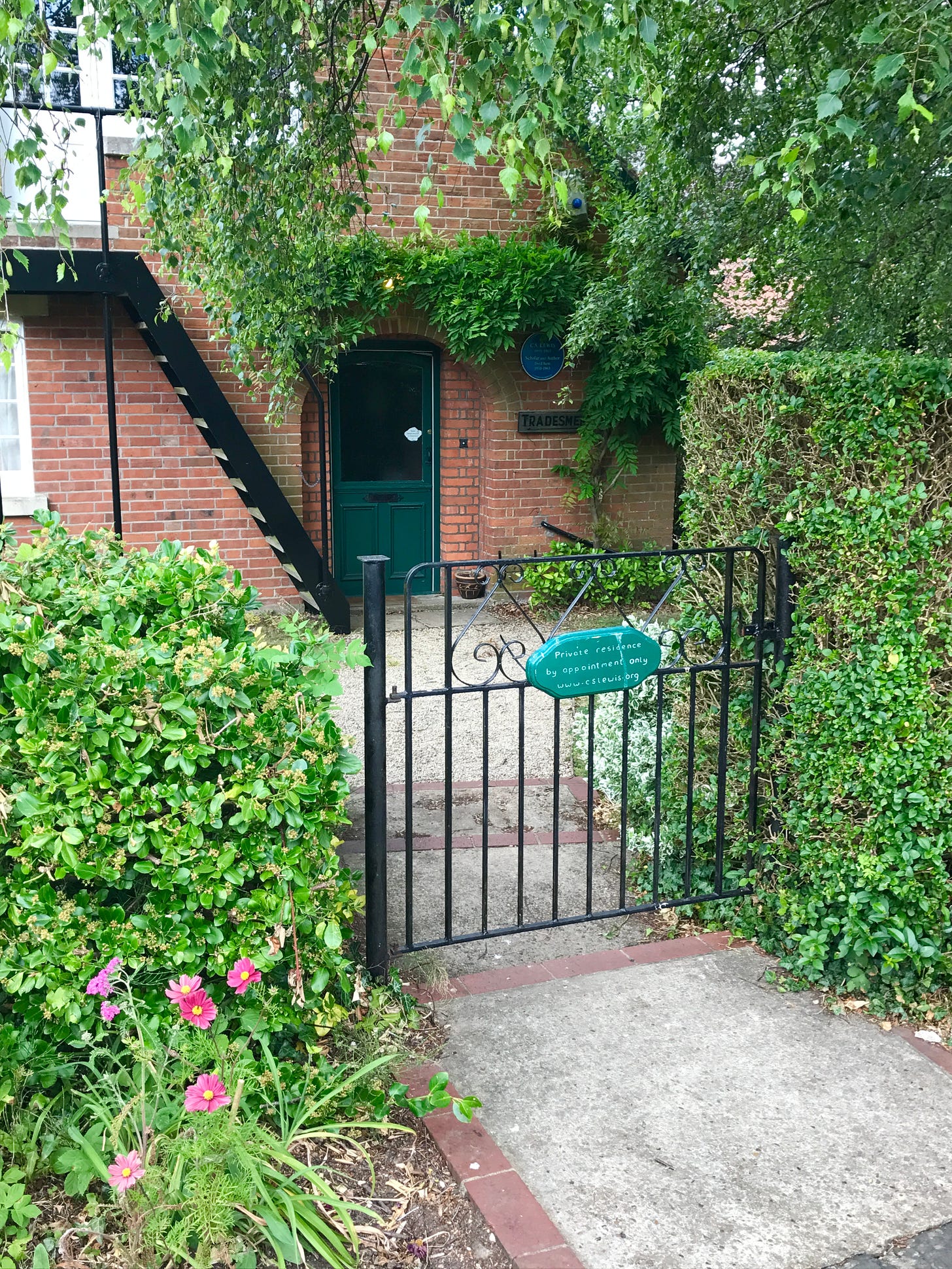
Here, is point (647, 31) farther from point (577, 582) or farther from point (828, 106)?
point (577, 582)

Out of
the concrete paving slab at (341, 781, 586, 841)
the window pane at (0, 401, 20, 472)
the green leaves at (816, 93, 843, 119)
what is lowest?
the concrete paving slab at (341, 781, 586, 841)

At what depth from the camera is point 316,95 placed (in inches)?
187

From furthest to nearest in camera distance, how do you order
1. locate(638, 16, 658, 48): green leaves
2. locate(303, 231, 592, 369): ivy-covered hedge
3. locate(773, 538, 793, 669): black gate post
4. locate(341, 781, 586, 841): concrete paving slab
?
locate(303, 231, 592, 369): ivy-covered hedge < locate(341, 781, 586, 841): concrete paving slab < locate(773, 538, 793, 669): black gate post < locate(638, 16, 658, 48): green leaves

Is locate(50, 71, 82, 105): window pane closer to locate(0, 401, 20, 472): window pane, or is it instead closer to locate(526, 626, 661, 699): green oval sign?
locate(0, 401, 20, 472): window pane

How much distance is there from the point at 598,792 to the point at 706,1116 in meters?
2.56

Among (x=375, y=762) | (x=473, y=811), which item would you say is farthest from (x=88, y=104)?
(x=375, y=762)

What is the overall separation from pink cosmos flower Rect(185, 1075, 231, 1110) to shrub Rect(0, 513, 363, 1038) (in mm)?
381

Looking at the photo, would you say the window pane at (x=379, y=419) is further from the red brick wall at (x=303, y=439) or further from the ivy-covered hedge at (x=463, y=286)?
the ivy-covered hedge at (x=463, y=286)

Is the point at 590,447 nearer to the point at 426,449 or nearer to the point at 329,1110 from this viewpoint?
the point at 426,449

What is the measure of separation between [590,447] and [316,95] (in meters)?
6.04

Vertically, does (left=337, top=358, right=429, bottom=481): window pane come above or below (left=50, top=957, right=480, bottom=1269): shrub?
above

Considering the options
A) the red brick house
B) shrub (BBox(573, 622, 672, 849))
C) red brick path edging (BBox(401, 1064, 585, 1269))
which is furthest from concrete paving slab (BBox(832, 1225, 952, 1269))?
the red brick house

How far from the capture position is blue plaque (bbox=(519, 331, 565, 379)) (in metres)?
10.2

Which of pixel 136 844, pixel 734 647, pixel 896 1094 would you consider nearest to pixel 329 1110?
pixel 136 844
